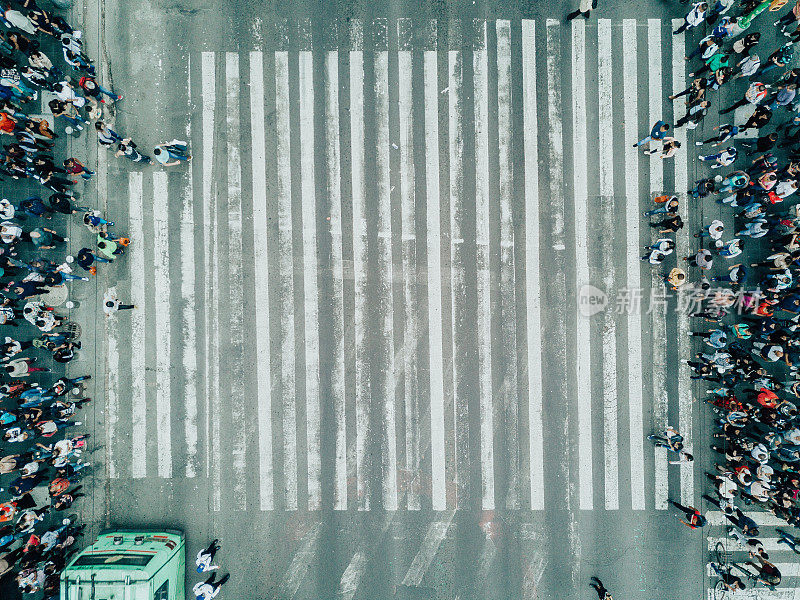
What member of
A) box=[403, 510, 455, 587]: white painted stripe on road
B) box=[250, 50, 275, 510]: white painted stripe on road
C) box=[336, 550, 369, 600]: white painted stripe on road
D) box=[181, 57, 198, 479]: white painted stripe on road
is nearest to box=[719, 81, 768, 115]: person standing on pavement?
box=[250, 50, 275, 510]: white painted stripe on road

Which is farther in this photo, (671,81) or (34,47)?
(671,81)

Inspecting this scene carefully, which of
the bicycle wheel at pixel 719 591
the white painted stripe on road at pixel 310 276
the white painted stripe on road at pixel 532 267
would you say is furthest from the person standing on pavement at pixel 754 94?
the bicycle wheel at pixel 719 591

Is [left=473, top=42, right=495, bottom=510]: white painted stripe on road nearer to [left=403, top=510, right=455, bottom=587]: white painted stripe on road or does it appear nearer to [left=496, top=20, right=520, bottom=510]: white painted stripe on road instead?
[left=496, top=20, right=520, bottom=510]: white painted stripe on road

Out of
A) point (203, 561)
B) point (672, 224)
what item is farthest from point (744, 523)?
point (203, 561)

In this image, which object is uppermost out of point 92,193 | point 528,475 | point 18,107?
point 18,107

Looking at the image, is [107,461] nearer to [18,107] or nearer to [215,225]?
[215,225]

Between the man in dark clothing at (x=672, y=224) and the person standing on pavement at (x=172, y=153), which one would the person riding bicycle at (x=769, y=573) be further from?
the person standing on pavement at (x=172, y=153)

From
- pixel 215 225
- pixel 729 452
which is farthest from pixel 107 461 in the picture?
pixel 729 452
